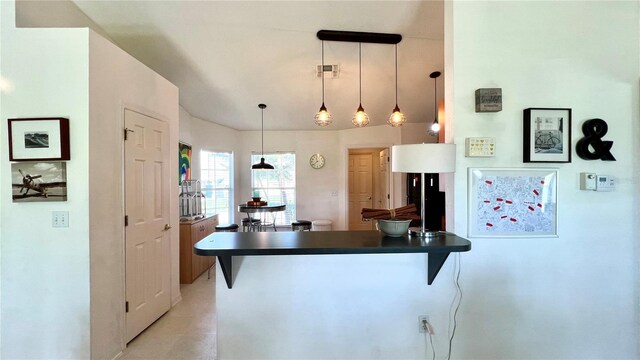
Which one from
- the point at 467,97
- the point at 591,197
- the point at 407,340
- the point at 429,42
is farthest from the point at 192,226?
the point at 591,197

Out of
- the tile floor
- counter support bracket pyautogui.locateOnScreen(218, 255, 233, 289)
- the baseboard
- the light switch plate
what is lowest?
the tile floor

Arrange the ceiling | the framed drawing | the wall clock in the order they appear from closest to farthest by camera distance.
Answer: the ceiling < the framed drawing < the wall clock

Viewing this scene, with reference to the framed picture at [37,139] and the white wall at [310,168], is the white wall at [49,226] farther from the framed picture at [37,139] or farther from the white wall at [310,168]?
the white wall at [310,168]

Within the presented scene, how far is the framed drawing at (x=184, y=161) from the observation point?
4074 millimetres

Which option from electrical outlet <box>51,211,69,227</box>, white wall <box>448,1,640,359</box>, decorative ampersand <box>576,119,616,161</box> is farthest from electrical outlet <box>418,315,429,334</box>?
electrical outlet <box>51,211,69,227</box>

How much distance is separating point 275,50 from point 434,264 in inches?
112

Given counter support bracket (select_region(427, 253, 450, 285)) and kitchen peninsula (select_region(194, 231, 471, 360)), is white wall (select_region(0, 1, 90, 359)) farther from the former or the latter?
counter support bracket (select_region(427, 253, 450, 285))

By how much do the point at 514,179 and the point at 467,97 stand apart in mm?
620

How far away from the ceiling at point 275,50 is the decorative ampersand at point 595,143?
1.52 m

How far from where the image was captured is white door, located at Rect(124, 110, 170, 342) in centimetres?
228

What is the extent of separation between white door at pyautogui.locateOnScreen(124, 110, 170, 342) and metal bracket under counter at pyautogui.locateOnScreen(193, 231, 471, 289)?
1093 millimetres

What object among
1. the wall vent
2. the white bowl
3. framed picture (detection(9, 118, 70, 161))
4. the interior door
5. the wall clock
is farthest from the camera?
the interior door

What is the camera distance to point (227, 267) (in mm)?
1644

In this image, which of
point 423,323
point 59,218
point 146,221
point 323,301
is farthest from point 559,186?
point 59,218
